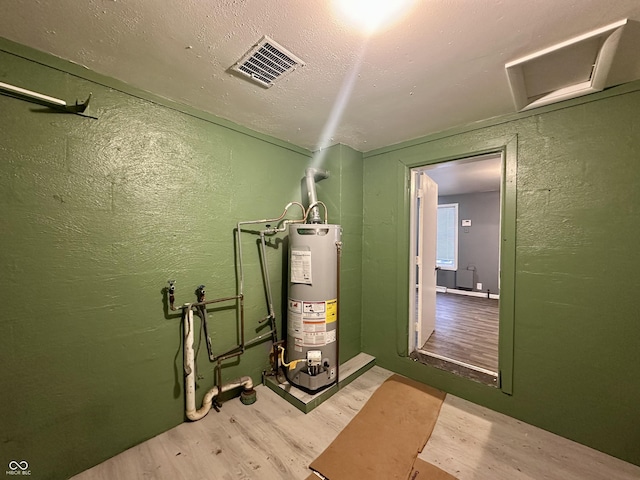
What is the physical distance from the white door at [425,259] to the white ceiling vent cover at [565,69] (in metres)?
1.14

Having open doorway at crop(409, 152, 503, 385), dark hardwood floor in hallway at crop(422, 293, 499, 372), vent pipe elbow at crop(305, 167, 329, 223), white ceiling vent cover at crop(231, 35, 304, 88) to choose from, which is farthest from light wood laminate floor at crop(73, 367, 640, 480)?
white ceiling vent cover at crop(231, 35, 304, 88)

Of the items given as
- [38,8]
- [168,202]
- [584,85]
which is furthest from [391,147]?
[38,8]

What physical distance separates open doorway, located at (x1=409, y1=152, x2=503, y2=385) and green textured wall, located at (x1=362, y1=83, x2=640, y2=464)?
0.26 m

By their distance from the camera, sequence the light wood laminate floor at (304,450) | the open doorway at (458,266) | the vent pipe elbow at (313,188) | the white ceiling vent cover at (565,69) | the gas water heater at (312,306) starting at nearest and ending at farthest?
the white ceiling vent cover at (565,69) → the light wood laminate floor at (304,450) → the gas water heater at (312,306) → the vent pipe elbow at (313,188) → the open doorway at (458,266)

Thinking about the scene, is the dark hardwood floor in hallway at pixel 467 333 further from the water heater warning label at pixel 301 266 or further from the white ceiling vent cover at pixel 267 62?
the white ceiling vent cover at pixel 267 62

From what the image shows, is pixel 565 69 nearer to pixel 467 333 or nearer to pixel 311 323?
pixel 311 323

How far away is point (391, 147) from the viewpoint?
2.56m

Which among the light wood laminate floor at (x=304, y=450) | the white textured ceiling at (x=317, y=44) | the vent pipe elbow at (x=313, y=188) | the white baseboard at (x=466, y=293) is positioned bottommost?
the light wood laminate floor at (x=304, y=450)

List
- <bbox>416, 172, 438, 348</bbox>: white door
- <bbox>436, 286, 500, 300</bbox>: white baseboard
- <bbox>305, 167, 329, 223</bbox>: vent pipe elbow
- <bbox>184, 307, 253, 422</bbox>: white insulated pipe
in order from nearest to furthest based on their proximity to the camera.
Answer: <bbox>184, 307, 253, 422</bbox>: white insulated pipe < <bbox>305, 167, 329, 223</bbox>: vent pipe elbow < <bbox>416, 172, 438, 348</bbox>: white door < <bbox>436, 286, 500, 300</bbox>: white baseboard

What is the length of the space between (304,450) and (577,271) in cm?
217

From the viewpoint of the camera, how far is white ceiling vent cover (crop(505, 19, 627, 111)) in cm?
118

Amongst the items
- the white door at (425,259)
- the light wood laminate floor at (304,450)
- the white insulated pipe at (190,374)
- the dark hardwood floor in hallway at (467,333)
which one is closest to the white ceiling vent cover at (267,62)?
the white insulated pipe at (190,374)

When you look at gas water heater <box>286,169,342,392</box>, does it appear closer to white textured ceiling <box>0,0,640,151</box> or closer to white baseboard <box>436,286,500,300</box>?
white textured ceiling <box>0,0,640,151</box>

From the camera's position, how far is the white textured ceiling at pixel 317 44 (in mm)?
Result: 1031
